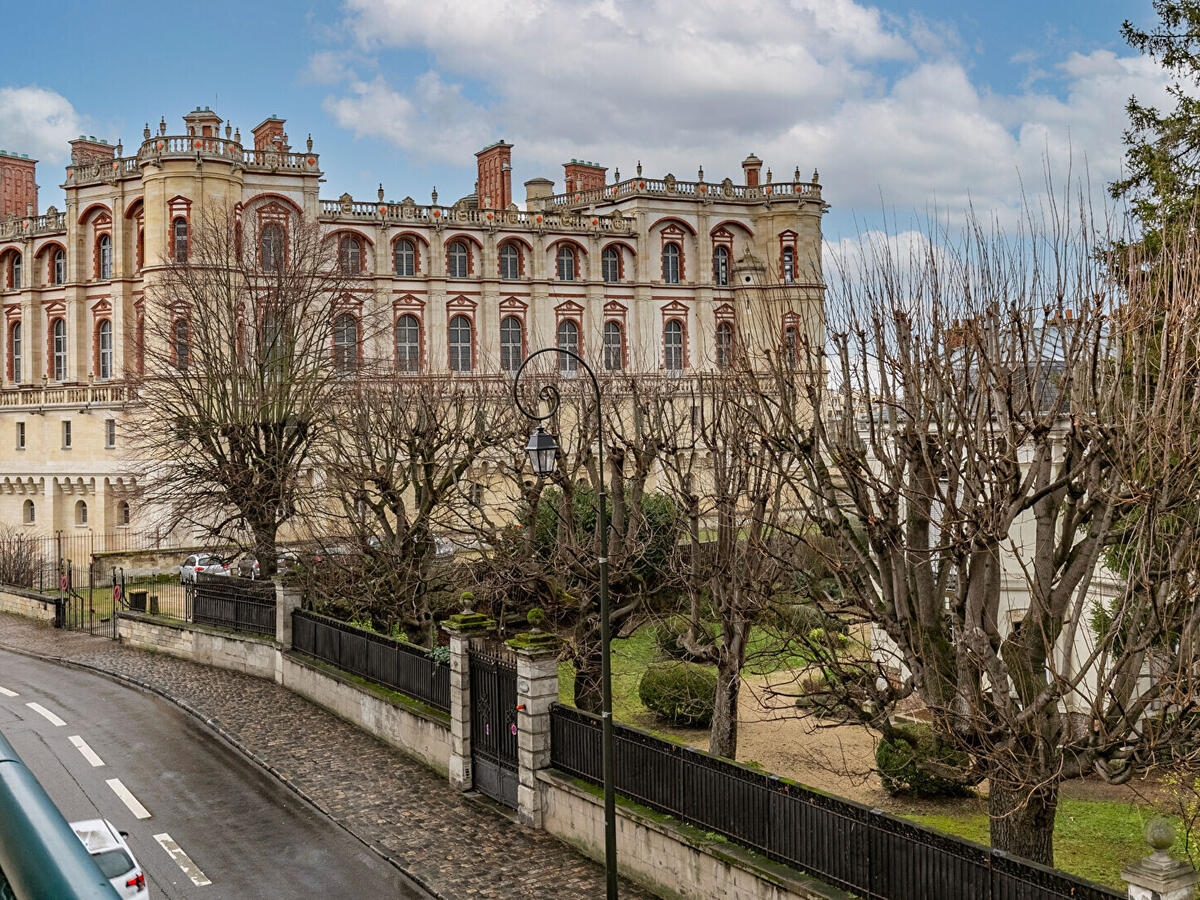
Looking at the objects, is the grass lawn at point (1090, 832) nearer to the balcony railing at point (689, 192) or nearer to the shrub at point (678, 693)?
the shrub at point (678, 693)

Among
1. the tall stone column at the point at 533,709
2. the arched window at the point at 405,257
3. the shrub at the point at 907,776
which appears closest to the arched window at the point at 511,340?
the arched window at the point at 405,257

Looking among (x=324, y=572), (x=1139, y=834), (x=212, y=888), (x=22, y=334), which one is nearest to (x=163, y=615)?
(x=324, y=572)

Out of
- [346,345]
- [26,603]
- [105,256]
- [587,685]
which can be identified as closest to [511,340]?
[346,345]

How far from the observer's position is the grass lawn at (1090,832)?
569 inches

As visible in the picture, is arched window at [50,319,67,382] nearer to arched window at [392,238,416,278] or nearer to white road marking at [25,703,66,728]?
arched window at [392,238,416,278]

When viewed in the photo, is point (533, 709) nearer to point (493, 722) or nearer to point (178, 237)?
point (493, 722)

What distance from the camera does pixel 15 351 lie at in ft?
187

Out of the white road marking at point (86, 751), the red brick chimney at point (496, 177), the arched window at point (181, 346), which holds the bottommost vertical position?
the white road marking at point (86, 751)

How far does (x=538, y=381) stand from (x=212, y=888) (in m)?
19.8

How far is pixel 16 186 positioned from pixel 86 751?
52.2 m

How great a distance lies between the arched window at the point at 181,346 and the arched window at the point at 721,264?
29.8 metres

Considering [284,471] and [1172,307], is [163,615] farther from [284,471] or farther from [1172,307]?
[1172,307]

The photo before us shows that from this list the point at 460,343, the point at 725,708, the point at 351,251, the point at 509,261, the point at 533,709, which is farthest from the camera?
the point at 509,261

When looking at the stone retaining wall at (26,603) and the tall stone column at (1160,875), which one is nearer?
the tall stone column at (1160,875)
